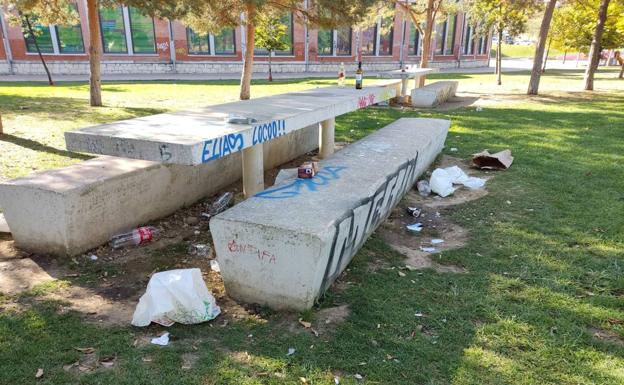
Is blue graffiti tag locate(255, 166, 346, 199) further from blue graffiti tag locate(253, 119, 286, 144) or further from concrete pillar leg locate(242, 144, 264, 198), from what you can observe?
concrete pillar leg locate(242, 144, 264, 198)

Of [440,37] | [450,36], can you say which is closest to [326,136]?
[440,37]

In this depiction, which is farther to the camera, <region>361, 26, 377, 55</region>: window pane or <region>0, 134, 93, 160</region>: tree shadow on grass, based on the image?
<region>361, 26, 377, 55</region>: window pane

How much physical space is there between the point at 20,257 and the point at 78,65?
918 inches

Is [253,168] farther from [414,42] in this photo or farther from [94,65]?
[414,42]

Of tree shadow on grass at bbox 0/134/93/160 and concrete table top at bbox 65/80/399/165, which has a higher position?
concrete table top at bbox 65/80/399/165

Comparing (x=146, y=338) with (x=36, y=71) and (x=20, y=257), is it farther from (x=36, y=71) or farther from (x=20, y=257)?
(x=36, y=71)

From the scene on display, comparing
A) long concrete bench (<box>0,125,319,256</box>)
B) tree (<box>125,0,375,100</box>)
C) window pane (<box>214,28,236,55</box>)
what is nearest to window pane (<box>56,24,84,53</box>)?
window pane (<box>214,28,236,55</box>)

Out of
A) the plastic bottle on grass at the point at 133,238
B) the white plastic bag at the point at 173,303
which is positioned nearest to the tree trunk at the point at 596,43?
the plastic bottle on grass at the point at 133,238

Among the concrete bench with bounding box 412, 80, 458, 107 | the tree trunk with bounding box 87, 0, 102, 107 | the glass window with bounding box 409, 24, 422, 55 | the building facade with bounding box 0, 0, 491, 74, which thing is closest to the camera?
the tree trunk with bounding box 87, 0, 102, 107

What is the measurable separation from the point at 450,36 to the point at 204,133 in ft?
115

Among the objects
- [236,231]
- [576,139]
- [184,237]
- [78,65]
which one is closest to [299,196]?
[236,231]

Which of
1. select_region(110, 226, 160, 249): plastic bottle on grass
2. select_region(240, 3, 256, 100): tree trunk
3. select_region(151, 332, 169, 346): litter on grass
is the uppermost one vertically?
select_region(240, 3, 256, 100): tree trunk

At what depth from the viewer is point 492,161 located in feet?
23.6

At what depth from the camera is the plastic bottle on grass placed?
4363 mm
